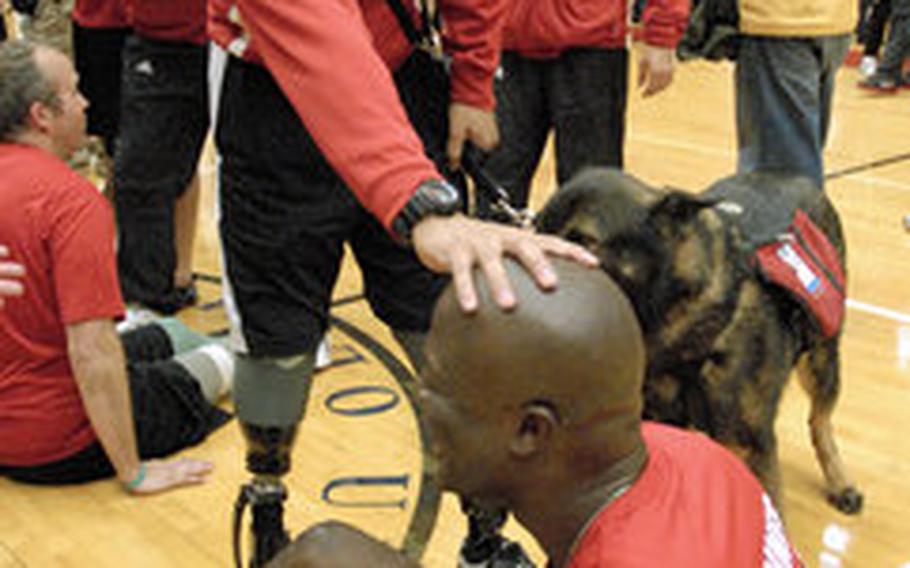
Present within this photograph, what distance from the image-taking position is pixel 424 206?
1306 millimetres

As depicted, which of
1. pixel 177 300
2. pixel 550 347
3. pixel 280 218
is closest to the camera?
pixel 550 347

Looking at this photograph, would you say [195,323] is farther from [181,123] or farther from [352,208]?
[352,208]

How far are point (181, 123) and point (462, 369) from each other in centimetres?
272

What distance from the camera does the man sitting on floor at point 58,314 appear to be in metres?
2.59

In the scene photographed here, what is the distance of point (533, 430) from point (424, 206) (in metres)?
0.33

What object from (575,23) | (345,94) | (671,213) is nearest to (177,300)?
(575,23)

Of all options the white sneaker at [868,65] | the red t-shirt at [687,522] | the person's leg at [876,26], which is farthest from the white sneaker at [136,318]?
the person's leg at [876,26]

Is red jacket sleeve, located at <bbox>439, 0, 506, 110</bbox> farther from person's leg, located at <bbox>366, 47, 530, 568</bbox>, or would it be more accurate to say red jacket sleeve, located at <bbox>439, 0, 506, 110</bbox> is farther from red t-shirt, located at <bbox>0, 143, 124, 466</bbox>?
red t-shirt, located at <bbox>0, 143, 124, 466</bbox>

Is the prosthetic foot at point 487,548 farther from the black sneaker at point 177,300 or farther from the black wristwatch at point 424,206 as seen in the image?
the black sneaker at point 177,300

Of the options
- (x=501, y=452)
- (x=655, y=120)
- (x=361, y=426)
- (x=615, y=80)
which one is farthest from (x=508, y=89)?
(x=655, y=120)

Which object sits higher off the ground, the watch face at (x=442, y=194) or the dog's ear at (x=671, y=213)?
the watch face at (x=442, y=194)

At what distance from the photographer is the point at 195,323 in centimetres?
394

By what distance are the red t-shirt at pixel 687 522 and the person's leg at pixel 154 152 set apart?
8.89 ft

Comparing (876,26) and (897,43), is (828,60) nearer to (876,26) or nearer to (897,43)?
(897,43)
